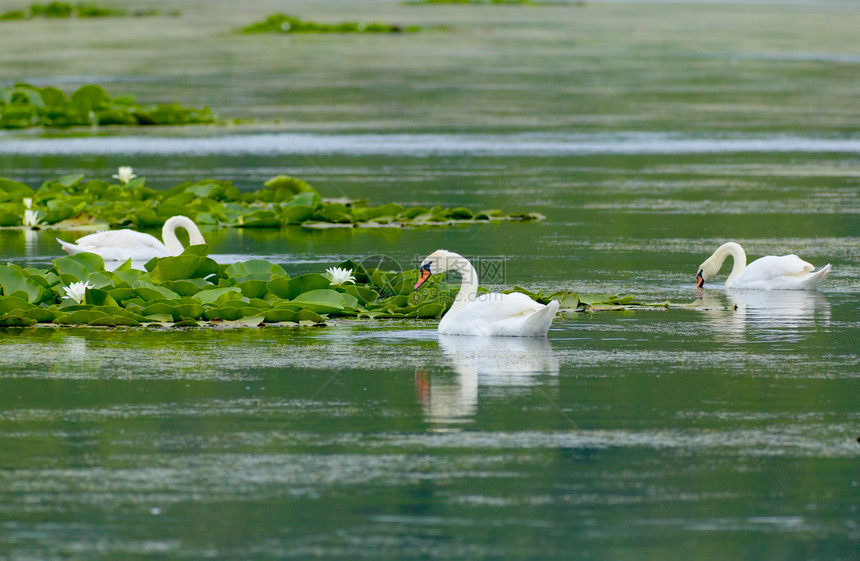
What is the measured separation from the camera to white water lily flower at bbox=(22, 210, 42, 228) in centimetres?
1792

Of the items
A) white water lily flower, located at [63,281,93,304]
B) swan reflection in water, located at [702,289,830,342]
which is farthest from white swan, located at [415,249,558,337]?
white water lily flower, located at [63,281,93,304]

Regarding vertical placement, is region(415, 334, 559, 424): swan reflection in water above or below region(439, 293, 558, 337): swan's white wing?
below

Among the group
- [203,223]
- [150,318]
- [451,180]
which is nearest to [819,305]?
[150,318]

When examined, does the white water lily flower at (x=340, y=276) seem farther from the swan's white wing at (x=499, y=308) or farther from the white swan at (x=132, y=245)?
the white swan at (x=132, y=245)

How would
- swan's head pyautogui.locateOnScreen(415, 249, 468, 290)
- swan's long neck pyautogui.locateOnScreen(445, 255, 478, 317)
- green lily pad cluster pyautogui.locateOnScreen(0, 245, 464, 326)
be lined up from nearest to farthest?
1. swan's long neck pyautogui.locateOnScreen(445, 255, 478, 317)
2. swan's head pyautogui.locateOnScreen(415, 249, 468, 290)
3. green lily pad cluster pyautogui.locateOnScreen(0, 245, 464, 326)

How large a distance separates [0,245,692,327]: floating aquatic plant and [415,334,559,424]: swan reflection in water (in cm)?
105

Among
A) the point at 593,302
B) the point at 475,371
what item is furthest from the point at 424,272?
the point at 475,371

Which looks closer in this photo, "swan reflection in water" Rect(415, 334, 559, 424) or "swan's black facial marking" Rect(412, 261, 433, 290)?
"swan reflection in water" Rect(415, 334, 559, 424)

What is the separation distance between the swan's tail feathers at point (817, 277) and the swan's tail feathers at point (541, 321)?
3233mm

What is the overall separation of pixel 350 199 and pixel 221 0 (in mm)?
101425

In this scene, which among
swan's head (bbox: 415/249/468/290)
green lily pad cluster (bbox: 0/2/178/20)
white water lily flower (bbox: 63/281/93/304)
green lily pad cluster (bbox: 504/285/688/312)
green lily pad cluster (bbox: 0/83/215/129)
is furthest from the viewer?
green lily pad cluster (bbox: 0/2/178/20)

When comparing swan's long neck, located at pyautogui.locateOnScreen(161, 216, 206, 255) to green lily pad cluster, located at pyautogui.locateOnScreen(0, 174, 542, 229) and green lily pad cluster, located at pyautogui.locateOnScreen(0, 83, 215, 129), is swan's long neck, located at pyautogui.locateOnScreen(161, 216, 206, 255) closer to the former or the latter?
green lily pad cluster, located at pyautogui.locateOnScreen(0, 174, 542, 229)

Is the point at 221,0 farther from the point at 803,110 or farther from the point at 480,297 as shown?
the point at 480,297

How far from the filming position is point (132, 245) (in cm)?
1488
